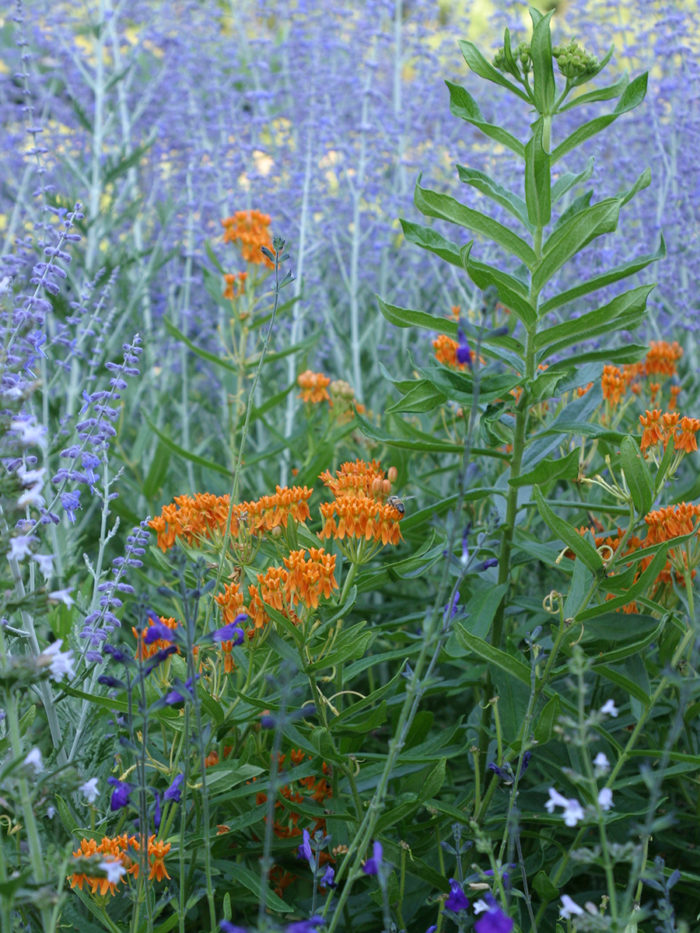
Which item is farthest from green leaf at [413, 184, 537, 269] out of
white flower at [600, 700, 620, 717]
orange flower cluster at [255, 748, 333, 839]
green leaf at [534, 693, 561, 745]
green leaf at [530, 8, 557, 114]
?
orange flower cluster at [255, 748, 333, 839]

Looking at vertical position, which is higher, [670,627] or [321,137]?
[321,137]

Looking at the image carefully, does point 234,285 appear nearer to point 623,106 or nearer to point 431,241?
point 431,241

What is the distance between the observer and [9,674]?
1.42m

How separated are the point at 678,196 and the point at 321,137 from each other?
1530 mm

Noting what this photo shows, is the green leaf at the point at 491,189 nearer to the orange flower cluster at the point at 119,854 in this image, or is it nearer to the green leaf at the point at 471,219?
the green leaf at the point at 471,219

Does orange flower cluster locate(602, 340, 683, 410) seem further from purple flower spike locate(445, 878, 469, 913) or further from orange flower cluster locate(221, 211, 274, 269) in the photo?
purple flower spike locate(445, 878, 469, 913)

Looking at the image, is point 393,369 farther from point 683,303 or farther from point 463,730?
point 463,730

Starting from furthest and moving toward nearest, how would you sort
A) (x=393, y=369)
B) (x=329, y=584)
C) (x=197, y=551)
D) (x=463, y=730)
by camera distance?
(x=393, y=369) < (x=463, y=730) < (x=197, y=551) < (x=329, y=584)

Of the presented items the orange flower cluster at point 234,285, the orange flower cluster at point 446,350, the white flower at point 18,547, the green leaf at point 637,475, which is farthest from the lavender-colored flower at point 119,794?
the orange flower cluster at point 234,285

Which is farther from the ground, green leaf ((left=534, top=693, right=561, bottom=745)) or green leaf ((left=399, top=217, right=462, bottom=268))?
green leaf ((left=399, top=217, right=462, bottom=268))

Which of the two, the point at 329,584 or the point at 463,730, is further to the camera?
the point at 463,730

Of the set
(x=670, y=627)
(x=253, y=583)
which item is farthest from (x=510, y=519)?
(x=253, y=583)

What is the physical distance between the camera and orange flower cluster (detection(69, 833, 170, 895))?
1.63 meters

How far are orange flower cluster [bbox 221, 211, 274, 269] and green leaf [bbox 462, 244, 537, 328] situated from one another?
104cm
